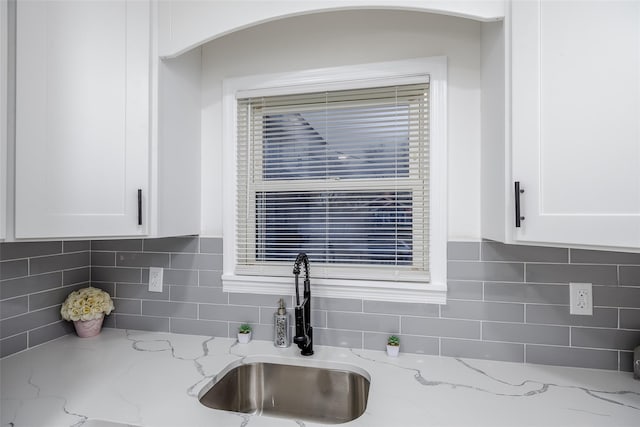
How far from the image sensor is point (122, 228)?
1.30 metres

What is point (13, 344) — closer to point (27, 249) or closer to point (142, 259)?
point (27, 249)

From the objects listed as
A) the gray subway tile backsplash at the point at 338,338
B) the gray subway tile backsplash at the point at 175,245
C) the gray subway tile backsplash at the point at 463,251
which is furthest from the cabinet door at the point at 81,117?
the gray subway tile backsplash at the point at 463,251

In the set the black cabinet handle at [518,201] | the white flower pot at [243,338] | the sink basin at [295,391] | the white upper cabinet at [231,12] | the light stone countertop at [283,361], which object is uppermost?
the white upper cabinet at [231,12]

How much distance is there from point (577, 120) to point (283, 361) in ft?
4.35

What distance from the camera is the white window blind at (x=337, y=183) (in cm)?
149

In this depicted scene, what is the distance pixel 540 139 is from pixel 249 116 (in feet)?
3.97

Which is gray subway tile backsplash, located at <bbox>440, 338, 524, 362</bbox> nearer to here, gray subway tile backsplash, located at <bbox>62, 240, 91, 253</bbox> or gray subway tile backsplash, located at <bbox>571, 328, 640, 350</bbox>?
gray subway tile backsplash, located at <bbox>571, 328, 640, 350</bbox>

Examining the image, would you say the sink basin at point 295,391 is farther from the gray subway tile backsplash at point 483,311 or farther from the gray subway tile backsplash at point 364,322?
the gray subway tile backsplash at point 483,311

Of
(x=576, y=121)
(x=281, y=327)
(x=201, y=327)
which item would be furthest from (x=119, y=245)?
(x=576, y=121)

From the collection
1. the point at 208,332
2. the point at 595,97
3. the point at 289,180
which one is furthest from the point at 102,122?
the point at 595,97

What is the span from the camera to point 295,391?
141cm

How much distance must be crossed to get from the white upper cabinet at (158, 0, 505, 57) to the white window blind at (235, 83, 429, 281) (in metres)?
0.34

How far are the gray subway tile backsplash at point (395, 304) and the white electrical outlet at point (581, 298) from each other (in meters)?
0.02

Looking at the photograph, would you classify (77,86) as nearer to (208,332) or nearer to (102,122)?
(102,122)
